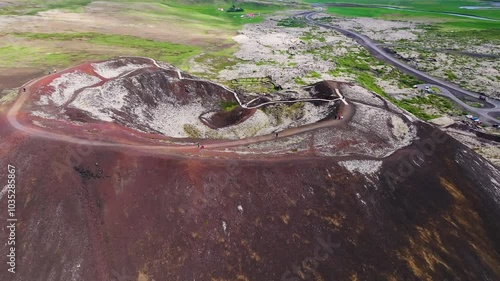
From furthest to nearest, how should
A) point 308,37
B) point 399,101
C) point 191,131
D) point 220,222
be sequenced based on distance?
point 308,37, point 399,101, point 191,131, point 220,222

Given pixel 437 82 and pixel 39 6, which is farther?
pixel 39 6

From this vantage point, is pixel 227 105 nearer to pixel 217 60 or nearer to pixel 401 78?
pixel 217 60

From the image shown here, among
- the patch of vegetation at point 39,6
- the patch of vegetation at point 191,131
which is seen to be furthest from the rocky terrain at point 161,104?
the patch of vegetation at point 39,6

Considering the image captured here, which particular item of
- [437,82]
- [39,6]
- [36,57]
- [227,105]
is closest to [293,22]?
[437,82]

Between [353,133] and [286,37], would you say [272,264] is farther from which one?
[286,37]

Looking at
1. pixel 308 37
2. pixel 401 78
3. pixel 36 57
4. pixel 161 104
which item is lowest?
pixel 401 78

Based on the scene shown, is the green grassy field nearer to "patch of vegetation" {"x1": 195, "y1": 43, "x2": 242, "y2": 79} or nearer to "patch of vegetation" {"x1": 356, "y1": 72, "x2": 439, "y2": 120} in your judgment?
"patch of vegetation" {"x1": 195, "y1": 43, "x2": 242, "y2": 79}

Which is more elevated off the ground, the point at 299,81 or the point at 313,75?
the point at 313,75
